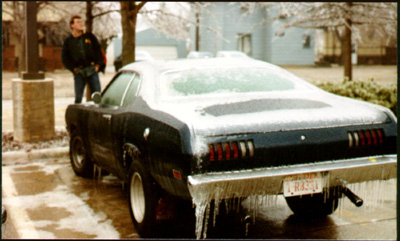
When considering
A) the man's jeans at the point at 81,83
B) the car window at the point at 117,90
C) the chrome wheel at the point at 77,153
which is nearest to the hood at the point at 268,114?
the car window at the point at 117,90

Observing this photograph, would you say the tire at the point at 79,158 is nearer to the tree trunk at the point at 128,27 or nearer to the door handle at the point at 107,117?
the door handle at the point at 107,117

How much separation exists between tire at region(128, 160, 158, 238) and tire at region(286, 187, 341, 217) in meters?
1.43

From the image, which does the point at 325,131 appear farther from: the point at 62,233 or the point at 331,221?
the point at 62,233

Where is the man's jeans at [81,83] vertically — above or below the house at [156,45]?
below

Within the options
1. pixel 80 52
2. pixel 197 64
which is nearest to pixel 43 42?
pixel 80 52

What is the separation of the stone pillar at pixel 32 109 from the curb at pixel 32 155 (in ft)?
2.24

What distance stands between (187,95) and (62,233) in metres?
1.60

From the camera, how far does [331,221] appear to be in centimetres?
516

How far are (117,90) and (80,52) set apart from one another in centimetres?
346

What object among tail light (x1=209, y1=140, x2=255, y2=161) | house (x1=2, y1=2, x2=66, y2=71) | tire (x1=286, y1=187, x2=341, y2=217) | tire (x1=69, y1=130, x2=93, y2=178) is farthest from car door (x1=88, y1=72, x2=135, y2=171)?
house (x1=2, y1=2, x2=66, y2=71)

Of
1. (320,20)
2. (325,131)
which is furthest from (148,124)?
(320,20)

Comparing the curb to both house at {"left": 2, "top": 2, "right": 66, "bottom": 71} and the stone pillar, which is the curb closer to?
the stone pillar

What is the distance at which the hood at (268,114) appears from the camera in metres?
4.18

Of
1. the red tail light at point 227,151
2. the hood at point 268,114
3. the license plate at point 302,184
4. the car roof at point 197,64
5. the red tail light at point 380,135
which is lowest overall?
the license plate at point 302,184
